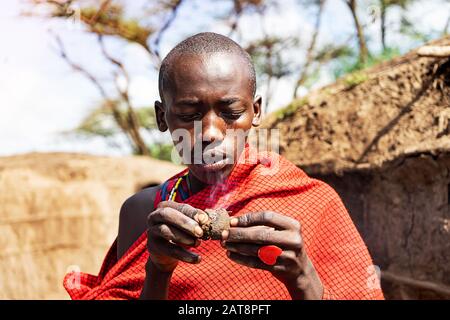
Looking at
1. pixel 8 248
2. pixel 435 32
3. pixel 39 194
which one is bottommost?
pixel 8 248

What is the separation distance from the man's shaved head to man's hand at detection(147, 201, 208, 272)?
0.53 metres

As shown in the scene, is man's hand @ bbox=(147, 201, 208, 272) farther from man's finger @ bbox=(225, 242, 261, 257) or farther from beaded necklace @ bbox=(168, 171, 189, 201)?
beaded necklace @ bbox=(168, 171, 189, 201)

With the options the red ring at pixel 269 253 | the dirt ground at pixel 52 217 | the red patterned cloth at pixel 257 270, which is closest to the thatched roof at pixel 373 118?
the red patterned cloth at pixel 257 270

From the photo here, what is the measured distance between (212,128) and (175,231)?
16.2 inches

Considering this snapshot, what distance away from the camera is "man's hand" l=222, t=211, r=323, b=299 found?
1442mm

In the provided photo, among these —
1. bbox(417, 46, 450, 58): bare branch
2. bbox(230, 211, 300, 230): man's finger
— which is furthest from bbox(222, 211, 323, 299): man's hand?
bbox(417, 46, 450, 58): bare branch

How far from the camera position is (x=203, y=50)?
1.88 metres

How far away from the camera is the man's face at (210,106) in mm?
1822

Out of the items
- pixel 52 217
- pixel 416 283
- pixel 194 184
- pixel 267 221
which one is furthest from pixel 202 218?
pixel 52 217

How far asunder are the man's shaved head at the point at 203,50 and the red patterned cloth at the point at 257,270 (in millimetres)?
331
